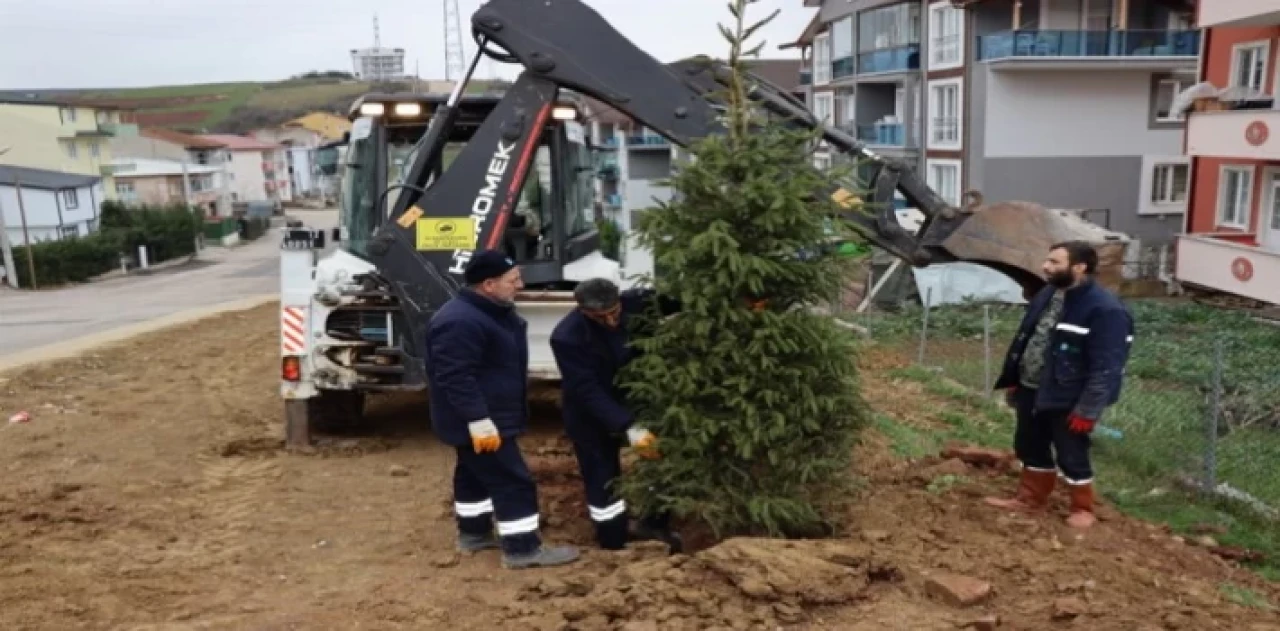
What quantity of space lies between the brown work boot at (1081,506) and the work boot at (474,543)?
3.20 m

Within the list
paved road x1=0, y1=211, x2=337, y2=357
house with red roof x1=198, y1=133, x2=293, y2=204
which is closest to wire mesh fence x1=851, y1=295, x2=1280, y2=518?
paved road x1=0, y1=211, x2=337, y2=357

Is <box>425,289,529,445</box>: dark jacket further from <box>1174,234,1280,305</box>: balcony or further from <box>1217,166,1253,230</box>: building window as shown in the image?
<box>1217,166,1253,230</box>: building window

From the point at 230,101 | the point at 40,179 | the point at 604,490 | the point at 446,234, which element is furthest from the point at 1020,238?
the point at 230,101

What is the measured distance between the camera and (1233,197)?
2028 centimetres

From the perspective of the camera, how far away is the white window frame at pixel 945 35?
27.3 m

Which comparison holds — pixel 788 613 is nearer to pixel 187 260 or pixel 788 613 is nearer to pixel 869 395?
pixel 869 395

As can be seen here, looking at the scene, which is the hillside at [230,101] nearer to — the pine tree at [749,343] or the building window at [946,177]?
the building window at [946,177]

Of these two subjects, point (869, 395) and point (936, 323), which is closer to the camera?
point (869, 395)

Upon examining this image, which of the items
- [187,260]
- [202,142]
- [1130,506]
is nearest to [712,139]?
[1130,506]

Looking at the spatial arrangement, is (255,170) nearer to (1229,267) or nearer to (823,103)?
(823,103)

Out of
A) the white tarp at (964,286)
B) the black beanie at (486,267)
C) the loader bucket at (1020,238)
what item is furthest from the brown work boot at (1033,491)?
the white tarp at (964,286)

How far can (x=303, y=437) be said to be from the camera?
25.9ft

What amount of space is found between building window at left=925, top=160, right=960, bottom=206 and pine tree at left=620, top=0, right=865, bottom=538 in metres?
23.7

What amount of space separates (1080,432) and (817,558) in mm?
1882
